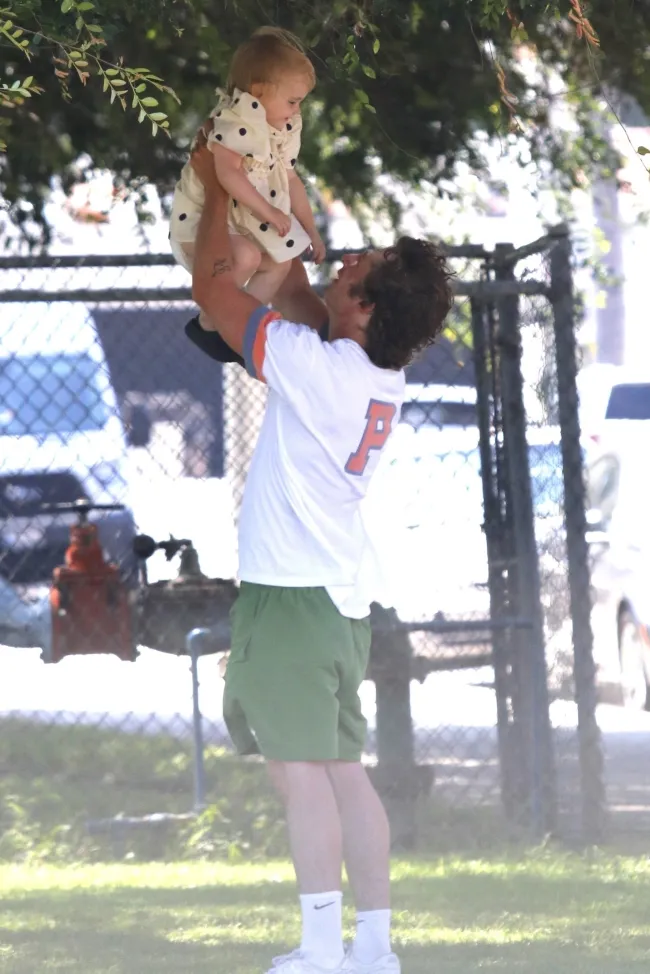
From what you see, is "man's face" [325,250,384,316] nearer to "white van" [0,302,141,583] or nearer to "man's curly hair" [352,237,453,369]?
"man's curly hair" [352,237,453,369]

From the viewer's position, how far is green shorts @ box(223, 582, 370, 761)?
11.6 ft

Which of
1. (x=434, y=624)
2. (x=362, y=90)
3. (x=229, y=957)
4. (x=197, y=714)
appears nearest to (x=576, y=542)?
(x=434, y=624)

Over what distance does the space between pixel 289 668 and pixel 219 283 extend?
86 centimetres

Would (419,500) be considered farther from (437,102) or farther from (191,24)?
(191,24)

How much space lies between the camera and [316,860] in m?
3.54

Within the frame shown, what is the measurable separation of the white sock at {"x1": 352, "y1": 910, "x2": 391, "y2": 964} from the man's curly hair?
49.0 inches

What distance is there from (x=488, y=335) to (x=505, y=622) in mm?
1108

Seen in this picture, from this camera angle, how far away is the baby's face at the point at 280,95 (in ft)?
12.2

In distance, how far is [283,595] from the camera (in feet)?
11.7

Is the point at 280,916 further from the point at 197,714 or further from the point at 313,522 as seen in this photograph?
the point at 313,522

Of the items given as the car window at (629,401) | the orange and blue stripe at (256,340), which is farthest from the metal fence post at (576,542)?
the car window at (629,401)

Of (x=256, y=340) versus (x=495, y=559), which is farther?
(x=495, y=559)

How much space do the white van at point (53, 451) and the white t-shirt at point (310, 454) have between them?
433 centimetres

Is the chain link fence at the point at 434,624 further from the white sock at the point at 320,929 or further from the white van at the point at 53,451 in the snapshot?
the white sock at the point at 320,929
